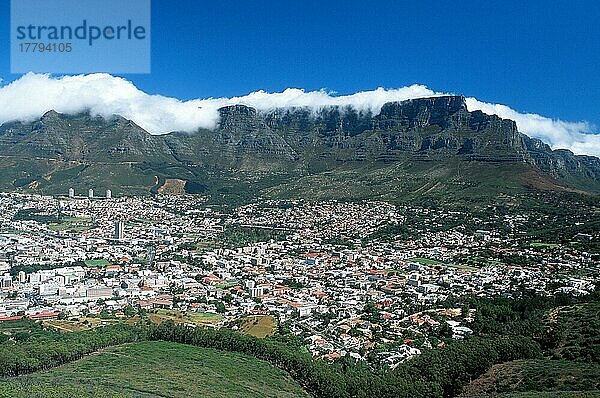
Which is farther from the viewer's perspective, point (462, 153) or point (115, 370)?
point (462, 153)

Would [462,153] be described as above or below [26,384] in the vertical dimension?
above

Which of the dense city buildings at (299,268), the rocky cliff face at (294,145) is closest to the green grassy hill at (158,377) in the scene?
the dense city buildings at (299,268)

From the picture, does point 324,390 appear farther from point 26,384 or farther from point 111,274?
point 111,274

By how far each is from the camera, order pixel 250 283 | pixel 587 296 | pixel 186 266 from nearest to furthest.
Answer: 1. pixel 587 296
2. pixel 250 283
3. pixel 186 266

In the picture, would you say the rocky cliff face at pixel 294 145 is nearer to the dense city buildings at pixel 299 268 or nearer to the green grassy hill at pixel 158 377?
the dense city buildings at pixel 299 268

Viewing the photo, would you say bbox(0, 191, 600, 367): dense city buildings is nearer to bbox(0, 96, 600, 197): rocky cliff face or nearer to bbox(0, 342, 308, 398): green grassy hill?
bbox(0, 342, 308, 398): green grassy hill

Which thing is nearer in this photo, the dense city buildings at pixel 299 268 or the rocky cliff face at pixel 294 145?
the dense city buildings at pixel 299 268

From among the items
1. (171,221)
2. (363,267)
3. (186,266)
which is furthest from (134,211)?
(363,267)

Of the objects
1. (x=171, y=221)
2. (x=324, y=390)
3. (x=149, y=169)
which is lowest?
(x=324, y=390)
